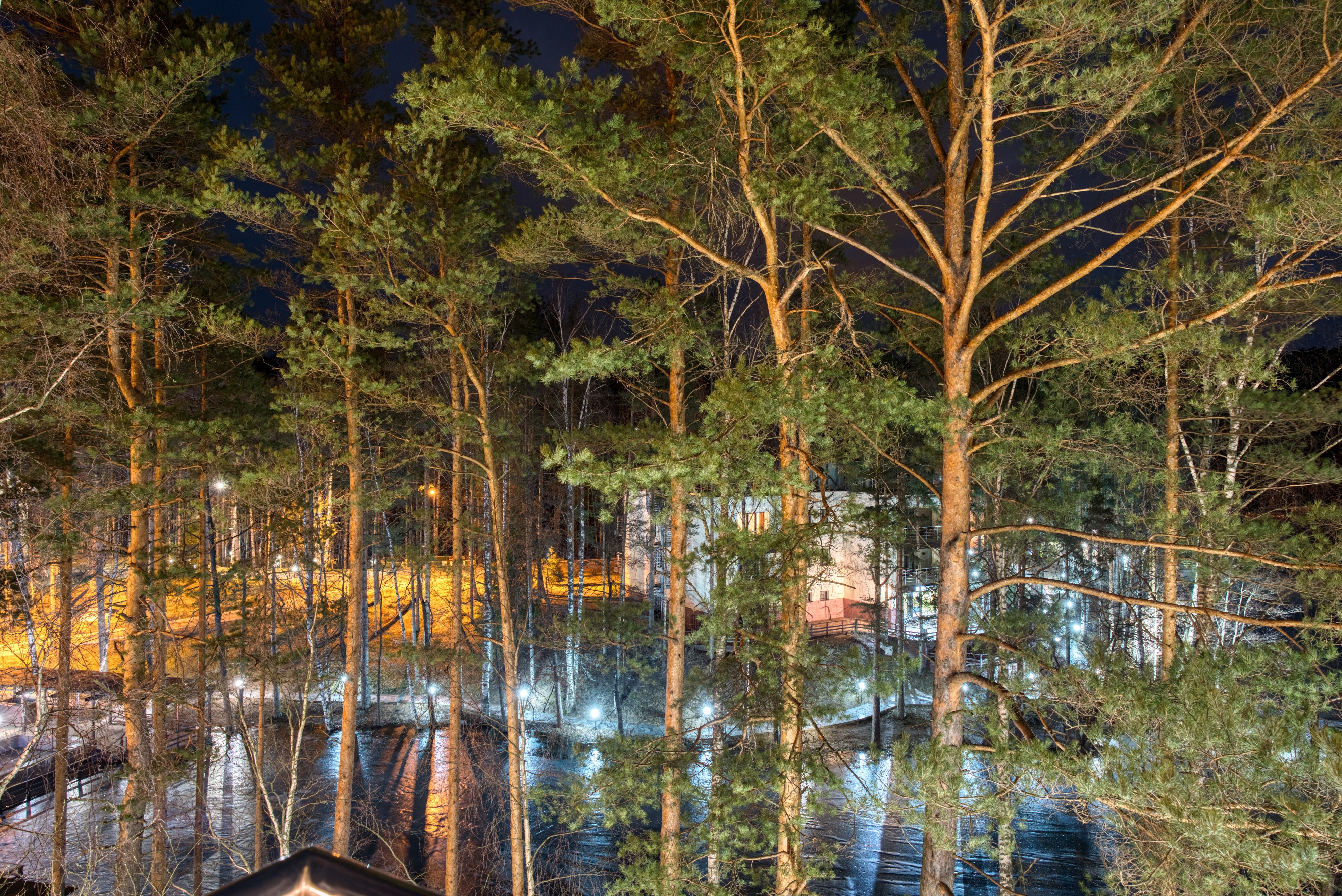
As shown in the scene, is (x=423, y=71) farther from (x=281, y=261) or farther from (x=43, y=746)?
(x=43, y=746)

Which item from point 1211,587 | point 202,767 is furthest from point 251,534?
point 1211,587

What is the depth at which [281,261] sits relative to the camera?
413 inches

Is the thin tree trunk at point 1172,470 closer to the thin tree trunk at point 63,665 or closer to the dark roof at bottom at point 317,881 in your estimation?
the dark roof at bottom at point 317,881

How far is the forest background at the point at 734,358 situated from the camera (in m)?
5.08

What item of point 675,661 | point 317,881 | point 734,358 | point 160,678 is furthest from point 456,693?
point 317,881

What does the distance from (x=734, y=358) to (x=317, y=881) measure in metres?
9.91

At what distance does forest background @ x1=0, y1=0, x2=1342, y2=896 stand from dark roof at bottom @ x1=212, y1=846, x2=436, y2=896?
4.65 m

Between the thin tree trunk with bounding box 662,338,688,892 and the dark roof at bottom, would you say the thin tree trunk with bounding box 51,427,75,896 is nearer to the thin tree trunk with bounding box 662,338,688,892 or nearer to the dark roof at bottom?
the thin tree trunk with bounding box 662,338,688,892

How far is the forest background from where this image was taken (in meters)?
5.08

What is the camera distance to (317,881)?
2.45 ft

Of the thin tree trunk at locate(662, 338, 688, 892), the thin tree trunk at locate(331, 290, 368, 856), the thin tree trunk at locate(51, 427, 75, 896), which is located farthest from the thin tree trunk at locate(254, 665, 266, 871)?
the thin tree trunk at locate(662, 338, 688, 892)

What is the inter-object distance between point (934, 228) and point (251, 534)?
742 inches

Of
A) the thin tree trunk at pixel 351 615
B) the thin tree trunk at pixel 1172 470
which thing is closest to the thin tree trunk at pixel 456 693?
the thin tree trunk at pixel 351 615

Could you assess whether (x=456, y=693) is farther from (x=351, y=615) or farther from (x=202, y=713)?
(x=202, y=713)
